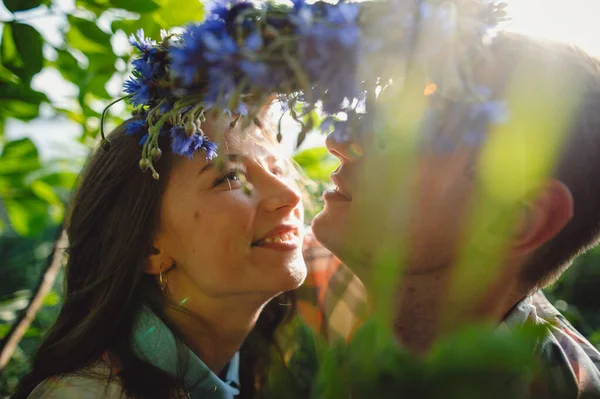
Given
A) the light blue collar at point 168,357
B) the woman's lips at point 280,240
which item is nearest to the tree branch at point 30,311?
the light blue collar at point 168,357

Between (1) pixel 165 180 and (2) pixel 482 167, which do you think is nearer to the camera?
(2) pixel 482 167

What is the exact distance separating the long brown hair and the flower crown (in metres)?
0.74

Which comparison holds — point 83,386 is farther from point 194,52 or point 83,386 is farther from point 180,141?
point 194,52

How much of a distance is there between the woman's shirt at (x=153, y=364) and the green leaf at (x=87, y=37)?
2.69ft

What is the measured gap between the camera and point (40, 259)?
11.0 ft

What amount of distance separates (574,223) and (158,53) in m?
1.16

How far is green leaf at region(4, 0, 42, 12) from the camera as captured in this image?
140cm

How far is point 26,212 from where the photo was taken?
6.50 feet

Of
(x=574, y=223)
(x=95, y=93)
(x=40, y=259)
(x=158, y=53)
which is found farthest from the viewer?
(x=40, y=259)

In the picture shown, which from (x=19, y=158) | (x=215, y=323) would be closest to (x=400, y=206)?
(x=215, y=323)

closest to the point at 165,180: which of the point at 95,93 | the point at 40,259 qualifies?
the point at 95,93

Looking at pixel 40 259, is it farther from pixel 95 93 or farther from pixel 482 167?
pixel 482 167

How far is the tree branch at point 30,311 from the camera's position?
1.95 m

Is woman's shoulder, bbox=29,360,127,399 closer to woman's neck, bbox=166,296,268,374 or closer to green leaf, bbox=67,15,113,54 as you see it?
woman's neck, bbox=166,296,268,374
